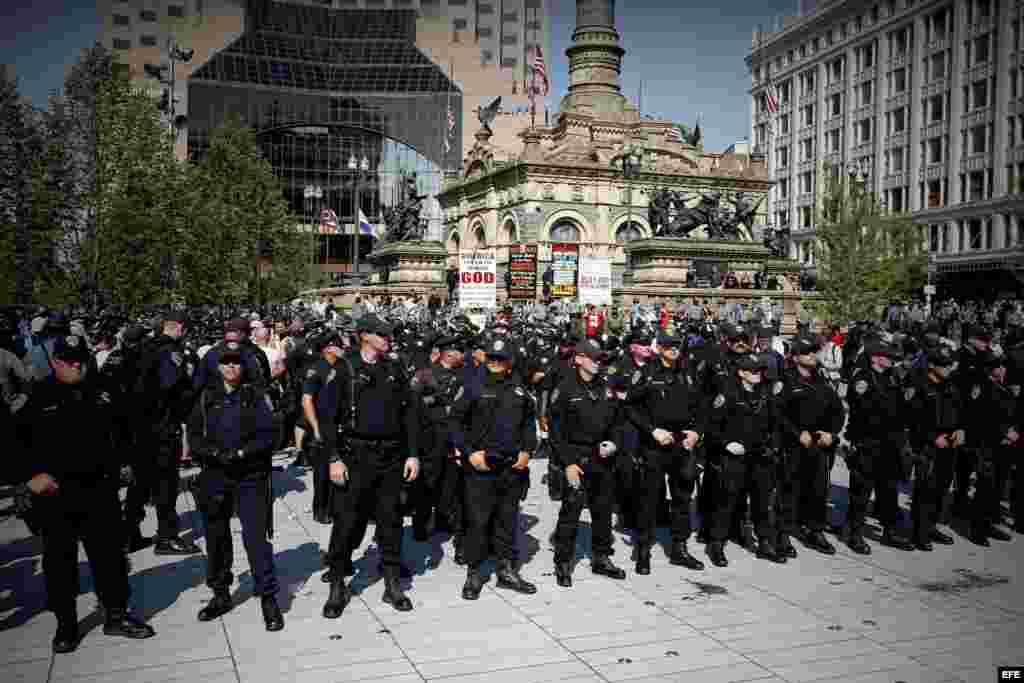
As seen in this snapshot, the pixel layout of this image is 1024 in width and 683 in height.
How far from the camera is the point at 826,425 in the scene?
9.24 metres

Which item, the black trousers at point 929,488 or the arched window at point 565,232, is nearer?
the black trousers at point 929,488

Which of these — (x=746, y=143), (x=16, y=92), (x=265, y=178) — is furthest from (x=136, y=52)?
(x=16, y=92)

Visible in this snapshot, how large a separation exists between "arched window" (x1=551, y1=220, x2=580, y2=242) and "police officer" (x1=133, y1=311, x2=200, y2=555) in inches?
1643

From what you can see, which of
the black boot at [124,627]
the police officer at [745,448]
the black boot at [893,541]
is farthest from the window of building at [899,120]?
the black boot at [124,627]

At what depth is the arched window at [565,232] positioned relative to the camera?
50.5 m

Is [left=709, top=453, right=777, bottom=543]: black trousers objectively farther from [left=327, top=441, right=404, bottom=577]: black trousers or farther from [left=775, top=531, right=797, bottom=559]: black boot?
[left=327, top=441, right=404, bottom=577]: black trousers

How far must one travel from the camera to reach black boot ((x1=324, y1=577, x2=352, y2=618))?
706cm

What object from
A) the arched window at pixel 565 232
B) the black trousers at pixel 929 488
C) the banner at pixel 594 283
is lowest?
the black trousers at pixel 929 488

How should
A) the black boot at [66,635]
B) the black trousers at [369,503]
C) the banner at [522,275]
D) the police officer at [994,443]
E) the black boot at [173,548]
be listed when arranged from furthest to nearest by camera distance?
the banner at [522,275] → the police officer at [994,443] → the black boot at [173,548] → the black trousers at [369,503] → the black boot at [66,635]

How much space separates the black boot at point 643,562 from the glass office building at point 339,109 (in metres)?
77.9

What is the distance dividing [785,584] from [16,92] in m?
24.5

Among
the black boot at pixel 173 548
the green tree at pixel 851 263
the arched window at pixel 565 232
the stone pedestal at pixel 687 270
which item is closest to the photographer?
the black boot at pixel 173 548

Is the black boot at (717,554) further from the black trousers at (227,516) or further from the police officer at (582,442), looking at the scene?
the black trousers at (227,516)

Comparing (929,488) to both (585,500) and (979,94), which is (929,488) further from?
(979,94)
